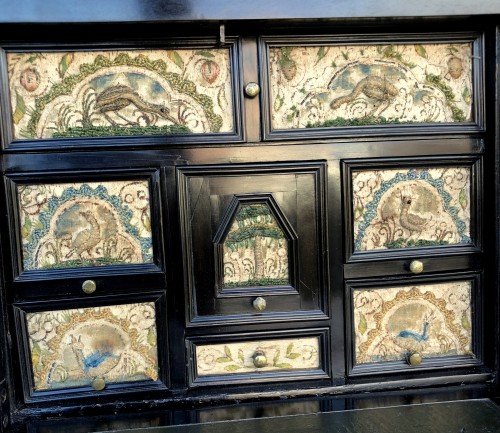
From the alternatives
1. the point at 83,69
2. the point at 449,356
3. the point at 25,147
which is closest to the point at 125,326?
the point at 25,147

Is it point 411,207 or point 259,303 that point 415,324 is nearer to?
point 411,207

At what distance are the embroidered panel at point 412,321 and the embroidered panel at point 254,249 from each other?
10.9 inches

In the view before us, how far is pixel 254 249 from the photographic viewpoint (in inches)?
56.2

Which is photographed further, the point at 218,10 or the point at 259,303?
the point at 259,303

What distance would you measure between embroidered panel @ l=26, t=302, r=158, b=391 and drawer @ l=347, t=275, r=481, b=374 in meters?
0.67

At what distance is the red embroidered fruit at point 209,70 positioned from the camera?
1.38 metres

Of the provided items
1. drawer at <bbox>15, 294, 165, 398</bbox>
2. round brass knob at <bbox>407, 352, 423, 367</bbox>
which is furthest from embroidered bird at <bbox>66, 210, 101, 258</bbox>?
round brass knob at <bbox>407, 352, 423, 367</bbox>

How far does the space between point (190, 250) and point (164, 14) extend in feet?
2.24

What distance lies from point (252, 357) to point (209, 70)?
904mm

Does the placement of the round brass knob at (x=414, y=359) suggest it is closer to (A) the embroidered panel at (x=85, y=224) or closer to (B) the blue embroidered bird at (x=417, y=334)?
(B) the blue embroidered bird at (x=417, y=334)

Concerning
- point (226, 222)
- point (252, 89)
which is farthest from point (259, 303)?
point (252, 89)

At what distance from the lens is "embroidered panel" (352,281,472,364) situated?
57.8 inches

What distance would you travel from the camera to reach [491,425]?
1.27 m

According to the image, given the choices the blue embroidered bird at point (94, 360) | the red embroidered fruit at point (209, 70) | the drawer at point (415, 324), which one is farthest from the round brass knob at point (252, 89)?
the blue embroidered bird at point (94, 360)
